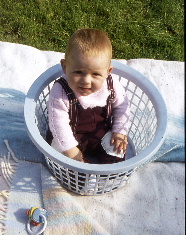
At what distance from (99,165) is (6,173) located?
414 mm

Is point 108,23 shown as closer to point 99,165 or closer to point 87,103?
point 87,103

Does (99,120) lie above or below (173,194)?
above

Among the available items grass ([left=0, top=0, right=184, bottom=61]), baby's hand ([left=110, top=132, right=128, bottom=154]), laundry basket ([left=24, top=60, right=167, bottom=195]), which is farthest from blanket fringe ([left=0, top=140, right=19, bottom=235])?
grass ([left=0, top=0, right=184, bottom=61])

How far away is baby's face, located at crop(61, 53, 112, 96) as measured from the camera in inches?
43.2

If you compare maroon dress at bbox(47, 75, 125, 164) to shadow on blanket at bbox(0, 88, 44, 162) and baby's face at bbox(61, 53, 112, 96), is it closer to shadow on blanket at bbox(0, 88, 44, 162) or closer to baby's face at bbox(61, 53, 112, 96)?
baby's face at bbox(61, 53, 112, 96)

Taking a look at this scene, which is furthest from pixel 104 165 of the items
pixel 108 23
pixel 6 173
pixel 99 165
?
pixel 108 23

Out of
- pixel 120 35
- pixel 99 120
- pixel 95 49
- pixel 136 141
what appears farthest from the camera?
pixel 120 35

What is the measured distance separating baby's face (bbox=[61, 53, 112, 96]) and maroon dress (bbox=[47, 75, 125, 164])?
79 millimetres

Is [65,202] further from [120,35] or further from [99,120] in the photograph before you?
[120,35]

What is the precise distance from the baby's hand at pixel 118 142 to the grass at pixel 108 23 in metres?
0.61

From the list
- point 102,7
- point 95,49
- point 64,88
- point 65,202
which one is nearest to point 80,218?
point 65,202

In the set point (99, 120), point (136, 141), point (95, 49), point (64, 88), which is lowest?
point (136, 141)

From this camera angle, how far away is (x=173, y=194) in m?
1.35

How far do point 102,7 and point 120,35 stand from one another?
0.20m
